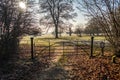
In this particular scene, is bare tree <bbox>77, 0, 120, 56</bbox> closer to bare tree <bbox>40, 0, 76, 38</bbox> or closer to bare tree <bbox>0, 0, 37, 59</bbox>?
bare tree <bbox>0, 0, 37, 59</bbox>

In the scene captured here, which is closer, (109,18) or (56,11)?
(109,18)

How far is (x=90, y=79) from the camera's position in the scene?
8.59 meters

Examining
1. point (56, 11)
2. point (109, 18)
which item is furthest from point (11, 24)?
point (56, 11)

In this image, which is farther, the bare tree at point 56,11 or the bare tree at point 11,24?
the bare tree at point 56,11

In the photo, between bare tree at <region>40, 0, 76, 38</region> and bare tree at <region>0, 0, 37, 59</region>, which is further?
bare tree at <region>40, 0, 76, 38</region>

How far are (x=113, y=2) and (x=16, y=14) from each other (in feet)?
24.5

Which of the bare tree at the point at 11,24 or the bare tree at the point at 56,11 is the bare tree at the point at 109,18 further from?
the bare tree at the point at 56,11

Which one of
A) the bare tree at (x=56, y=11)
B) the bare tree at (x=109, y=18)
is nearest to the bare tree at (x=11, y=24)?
the bare tree at (x=109, y=18)

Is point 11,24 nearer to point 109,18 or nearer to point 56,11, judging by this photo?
point 109,18

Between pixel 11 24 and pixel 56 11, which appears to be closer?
pixel 11 24

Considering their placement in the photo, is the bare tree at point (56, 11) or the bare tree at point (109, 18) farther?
the bare tree at point (56, 11)

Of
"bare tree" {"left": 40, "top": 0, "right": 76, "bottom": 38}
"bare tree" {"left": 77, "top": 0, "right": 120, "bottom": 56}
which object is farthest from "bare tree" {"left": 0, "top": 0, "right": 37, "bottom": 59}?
"bare tree" {"left": 40, "top": 0, "right": 76, "bottom": 38}

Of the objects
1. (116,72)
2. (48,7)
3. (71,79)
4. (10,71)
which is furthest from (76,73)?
(48,7)

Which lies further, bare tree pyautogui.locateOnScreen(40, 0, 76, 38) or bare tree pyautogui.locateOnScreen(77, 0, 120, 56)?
bare tree pyautogui.locateOnScreen(40, 0, 76, 38)
